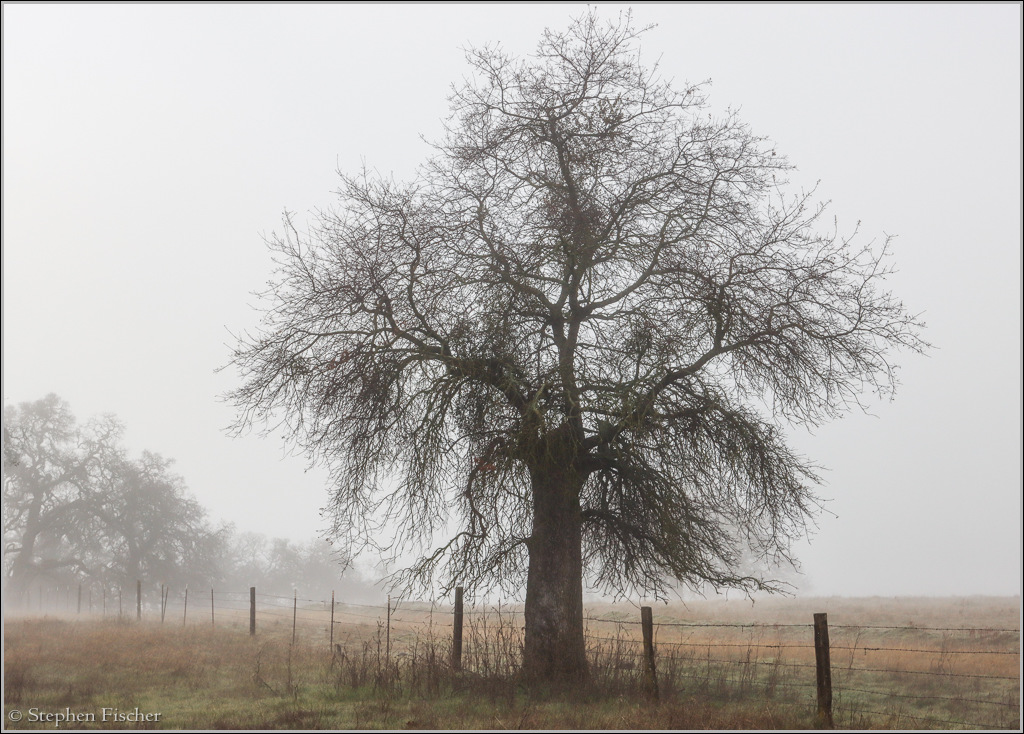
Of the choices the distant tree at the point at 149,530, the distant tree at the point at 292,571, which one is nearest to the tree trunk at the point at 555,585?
the distant tree at the point at 149,530

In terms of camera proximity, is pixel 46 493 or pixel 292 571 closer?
pixel 46 493

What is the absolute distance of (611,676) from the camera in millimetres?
11367

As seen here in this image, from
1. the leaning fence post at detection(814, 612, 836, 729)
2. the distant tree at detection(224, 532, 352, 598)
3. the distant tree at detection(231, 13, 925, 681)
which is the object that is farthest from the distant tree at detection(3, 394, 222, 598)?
the leaning fence post at detection(814, 612, 836, 729)

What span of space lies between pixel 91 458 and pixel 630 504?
41.1 metres

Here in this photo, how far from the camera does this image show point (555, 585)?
1144cm

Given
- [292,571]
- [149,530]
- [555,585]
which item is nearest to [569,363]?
[555,585]

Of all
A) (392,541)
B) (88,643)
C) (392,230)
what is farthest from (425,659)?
(88,643)

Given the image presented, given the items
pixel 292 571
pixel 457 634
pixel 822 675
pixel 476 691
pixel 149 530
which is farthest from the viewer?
pixel 292 571

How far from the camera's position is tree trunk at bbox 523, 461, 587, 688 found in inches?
435

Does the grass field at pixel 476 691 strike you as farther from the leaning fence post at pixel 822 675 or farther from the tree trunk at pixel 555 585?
the tree trunk at pixel 555 585

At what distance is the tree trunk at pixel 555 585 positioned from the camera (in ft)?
36.2

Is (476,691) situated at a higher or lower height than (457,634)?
lower

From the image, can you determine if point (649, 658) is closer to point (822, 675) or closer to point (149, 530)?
point (822, 675)

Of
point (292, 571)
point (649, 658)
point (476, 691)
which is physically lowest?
point (292, 571)
